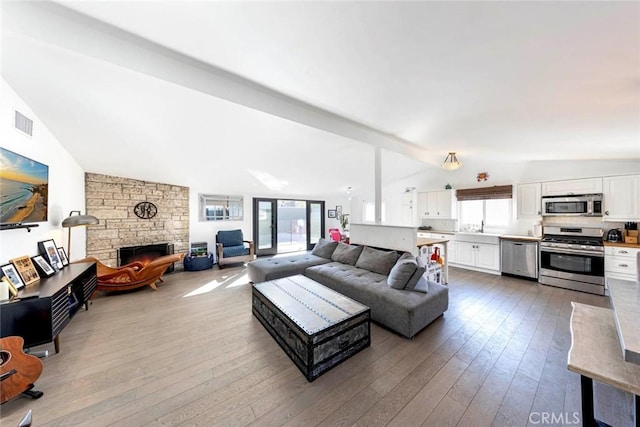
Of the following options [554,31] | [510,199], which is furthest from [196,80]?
[510,199]

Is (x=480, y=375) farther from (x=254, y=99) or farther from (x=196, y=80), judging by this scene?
(x=196, y=80)

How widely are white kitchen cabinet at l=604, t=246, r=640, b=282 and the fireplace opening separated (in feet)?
27.4

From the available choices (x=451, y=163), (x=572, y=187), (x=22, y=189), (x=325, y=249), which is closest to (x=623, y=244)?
(x=572, y=187)

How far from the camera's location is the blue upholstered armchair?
5566 millimetres

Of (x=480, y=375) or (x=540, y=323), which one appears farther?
(x=540, y=323)

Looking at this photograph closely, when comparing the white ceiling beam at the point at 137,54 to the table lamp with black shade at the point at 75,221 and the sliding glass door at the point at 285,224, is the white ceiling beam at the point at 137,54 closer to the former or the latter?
the table lamp with black shade at the point at 75,221

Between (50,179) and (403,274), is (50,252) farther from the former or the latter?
(403,274)

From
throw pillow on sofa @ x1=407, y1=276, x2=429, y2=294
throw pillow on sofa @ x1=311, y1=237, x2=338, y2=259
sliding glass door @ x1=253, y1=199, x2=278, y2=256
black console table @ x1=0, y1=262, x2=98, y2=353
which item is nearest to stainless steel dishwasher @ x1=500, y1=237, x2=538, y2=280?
throw pillow on sofa @ x1=407, y1=276, x2=429, y2=294

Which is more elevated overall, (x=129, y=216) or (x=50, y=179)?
(x=50, y=179)

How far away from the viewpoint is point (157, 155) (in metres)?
3.84

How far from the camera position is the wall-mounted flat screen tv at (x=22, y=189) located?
211 centimetres

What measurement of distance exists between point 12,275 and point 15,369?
3.64 ft

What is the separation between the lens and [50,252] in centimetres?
290

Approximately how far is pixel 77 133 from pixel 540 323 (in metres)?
6.56
